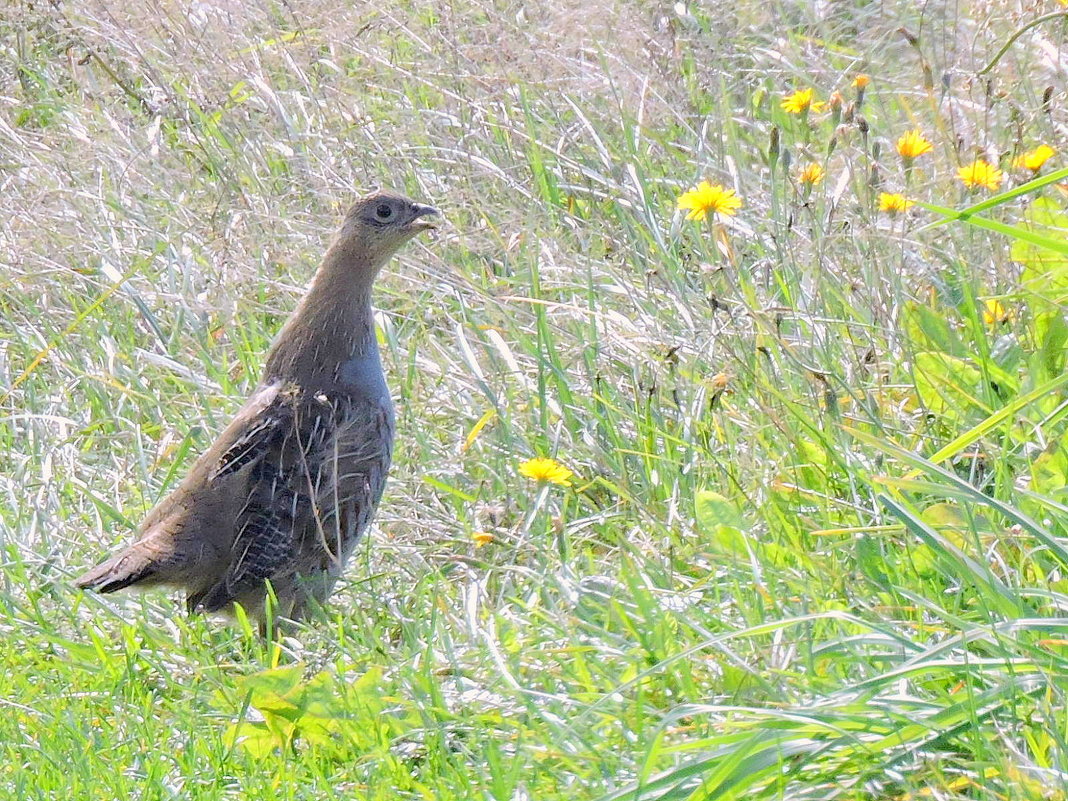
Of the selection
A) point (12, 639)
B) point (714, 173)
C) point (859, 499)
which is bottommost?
point (12, 639)

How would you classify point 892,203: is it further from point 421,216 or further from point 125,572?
point 125,572

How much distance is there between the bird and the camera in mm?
3879

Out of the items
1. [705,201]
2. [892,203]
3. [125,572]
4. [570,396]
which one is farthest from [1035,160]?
[125,572]

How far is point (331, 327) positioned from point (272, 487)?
50 cm

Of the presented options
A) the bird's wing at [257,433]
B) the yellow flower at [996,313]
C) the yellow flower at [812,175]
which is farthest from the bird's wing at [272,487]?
the yellow flower at [996,313]

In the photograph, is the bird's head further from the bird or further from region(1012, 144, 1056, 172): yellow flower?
region(1012, 144, 1056, 172): yellow flower

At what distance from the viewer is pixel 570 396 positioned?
4254mm

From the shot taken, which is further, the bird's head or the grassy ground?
the bird's head

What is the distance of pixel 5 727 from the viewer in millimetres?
3400

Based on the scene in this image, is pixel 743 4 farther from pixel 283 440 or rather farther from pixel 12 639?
pixel 12 639

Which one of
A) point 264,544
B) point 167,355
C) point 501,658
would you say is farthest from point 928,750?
point 167,355

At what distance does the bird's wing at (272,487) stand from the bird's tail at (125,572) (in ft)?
0.59

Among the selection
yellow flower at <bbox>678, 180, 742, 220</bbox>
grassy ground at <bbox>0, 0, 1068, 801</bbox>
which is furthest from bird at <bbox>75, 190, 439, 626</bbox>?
yellow flower at <bbox>678, 180, 742, 220</bbox>

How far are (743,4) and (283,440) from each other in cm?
279
